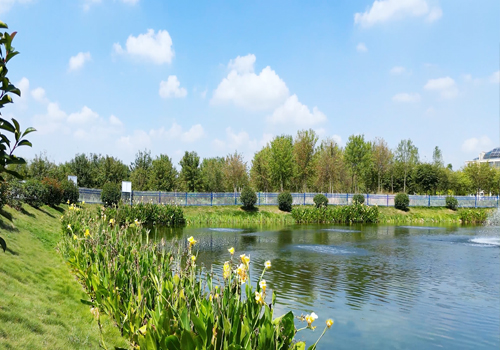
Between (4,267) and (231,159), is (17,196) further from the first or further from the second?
(231,159)

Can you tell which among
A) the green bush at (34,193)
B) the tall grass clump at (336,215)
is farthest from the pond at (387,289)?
the tall grass clump at (336,215)

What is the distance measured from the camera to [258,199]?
3553 cm

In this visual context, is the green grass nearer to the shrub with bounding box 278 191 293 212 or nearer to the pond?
the shrub with bounding box 278 191 293 212

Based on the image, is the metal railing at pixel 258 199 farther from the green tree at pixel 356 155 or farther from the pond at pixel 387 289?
the pond at pixel 387 289

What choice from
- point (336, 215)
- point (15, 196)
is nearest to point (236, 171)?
point (336, 215)

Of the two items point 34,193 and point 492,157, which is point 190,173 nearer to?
point 34,193

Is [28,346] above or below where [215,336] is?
below

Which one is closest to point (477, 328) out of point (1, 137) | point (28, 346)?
point (28, 346)

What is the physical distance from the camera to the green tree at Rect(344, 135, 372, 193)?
4772cm

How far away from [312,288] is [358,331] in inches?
105

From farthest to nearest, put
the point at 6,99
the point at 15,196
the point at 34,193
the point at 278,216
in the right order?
the point at 278,216 < the point at 34,193 < the point at 15,196 < the point at 6,99

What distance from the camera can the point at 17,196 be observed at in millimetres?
16469

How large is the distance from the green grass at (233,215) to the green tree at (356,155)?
17.8 m

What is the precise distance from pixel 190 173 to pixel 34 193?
27714mm
